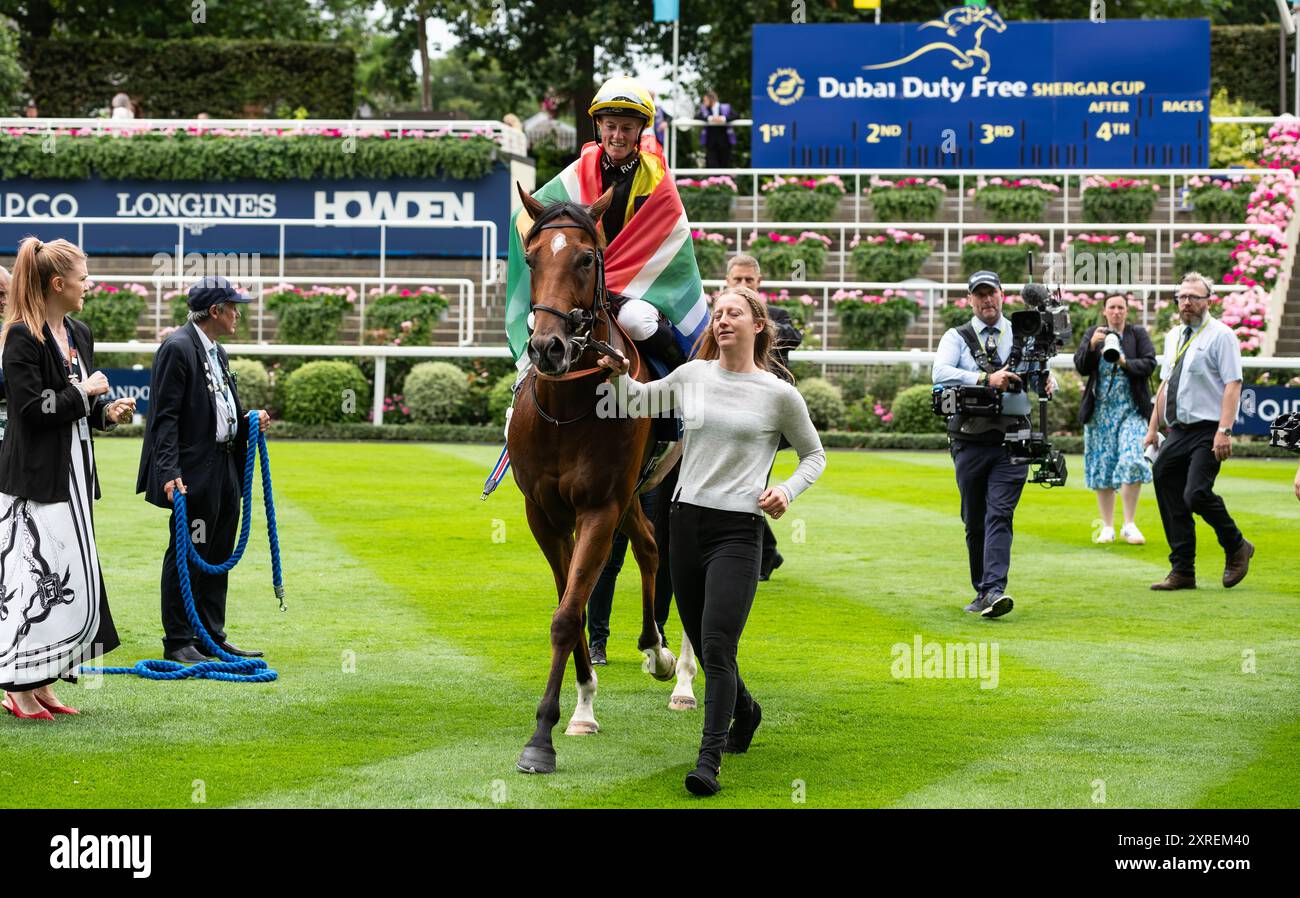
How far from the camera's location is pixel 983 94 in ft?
96.9

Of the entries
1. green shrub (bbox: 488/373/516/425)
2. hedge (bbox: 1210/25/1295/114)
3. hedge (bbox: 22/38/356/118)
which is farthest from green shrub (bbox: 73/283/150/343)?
hedge (bbox: 1210/25/1295/114)

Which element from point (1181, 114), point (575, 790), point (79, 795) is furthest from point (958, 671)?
point (1181, 114)

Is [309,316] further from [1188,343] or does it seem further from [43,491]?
[43,491]

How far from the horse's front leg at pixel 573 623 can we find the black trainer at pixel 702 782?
0.60m

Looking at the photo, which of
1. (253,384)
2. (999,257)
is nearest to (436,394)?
(253,384)

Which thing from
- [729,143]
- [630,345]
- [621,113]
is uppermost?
[729,143]

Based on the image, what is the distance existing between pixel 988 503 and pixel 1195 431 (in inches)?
73.7

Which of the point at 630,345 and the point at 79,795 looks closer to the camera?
the point at 79,795

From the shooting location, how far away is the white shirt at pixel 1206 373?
11125mm

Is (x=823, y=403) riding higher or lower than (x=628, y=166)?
lower

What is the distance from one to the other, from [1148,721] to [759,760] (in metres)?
1.88

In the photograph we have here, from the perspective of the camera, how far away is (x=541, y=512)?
7.20 metres

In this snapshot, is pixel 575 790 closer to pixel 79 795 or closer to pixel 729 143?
pixel 79 795

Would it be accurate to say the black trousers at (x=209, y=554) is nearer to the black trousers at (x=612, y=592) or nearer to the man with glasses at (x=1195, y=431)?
the black trousers at (x=612, y=592)
